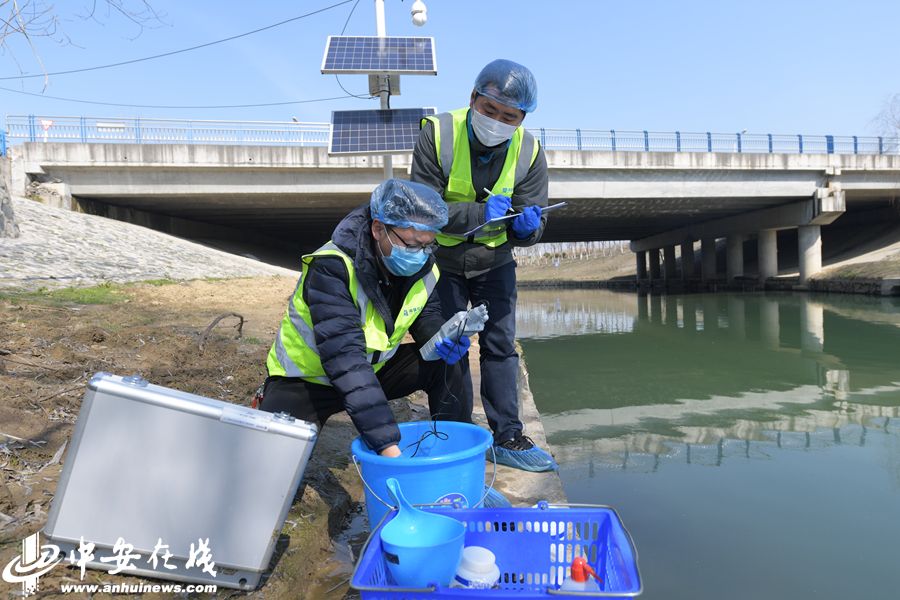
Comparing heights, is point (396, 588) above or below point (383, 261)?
below

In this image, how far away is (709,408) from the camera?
5203 millimetres

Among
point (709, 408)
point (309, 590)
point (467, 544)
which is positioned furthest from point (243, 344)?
point (709, 408)

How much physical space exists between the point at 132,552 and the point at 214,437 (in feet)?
1.46

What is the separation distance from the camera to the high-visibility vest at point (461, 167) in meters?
2.81

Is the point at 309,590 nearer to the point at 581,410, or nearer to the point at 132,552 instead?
the point at 132,552

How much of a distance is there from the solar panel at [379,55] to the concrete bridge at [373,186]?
8.41 m

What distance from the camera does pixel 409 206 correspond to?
2094 millimetres

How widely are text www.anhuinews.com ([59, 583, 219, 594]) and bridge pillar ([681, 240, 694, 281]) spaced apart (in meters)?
30.8

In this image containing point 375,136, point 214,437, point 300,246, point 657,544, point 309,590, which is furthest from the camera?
point 300,246

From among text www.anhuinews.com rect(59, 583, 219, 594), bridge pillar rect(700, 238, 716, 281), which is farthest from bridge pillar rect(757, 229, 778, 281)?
text www.anhuinews.com rect(59, 583, 219, 594)

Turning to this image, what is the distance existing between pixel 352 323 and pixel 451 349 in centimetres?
52

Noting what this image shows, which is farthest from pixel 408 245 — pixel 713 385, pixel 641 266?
pixel 641 266

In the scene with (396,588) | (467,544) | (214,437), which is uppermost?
(214,437)

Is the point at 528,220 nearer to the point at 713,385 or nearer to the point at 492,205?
the point at 492,205
